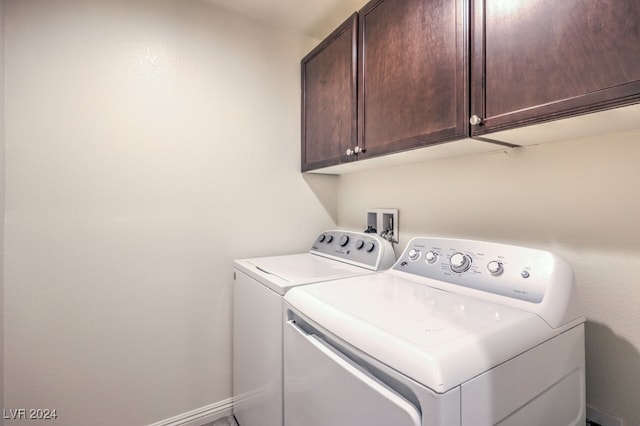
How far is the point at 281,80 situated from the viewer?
5.92 ft

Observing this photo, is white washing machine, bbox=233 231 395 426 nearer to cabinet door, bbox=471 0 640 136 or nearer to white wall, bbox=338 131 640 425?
A: white wall, bbox=338 131 640 425

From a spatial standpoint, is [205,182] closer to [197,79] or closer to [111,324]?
[197,79]

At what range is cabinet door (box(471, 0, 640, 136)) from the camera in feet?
2.06

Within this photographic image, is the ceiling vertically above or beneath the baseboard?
above

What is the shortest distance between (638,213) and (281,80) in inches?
67.4

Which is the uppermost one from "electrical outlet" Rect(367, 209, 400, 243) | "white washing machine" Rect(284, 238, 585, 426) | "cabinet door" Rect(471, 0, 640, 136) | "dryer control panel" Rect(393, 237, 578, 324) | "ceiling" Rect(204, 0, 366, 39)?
"ceiling" Rect(204, 0, 366, 39)

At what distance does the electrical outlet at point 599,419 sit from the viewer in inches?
34.3

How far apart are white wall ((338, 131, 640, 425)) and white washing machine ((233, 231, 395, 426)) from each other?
19.8 inches

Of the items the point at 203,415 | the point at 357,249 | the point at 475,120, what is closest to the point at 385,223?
the point at 357,249

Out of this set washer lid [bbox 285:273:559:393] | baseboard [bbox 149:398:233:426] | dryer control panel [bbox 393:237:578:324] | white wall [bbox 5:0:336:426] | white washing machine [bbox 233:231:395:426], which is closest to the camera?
washer lid [bbox 285:273:559:393]

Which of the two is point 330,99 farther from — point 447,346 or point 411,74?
point 447,346

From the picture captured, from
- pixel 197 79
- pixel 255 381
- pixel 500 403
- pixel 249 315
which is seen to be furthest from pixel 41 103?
pixel 500 403

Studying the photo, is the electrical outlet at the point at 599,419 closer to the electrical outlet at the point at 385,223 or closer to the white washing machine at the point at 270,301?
the white washing machine at the point at 270,301

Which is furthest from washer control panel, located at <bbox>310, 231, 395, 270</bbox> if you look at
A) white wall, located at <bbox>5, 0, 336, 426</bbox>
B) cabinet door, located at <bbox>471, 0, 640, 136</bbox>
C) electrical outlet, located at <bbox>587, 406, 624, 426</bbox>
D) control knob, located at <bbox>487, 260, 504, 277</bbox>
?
electrical outlet, located at <bbox>587, 406, 624, 426</bbox>
